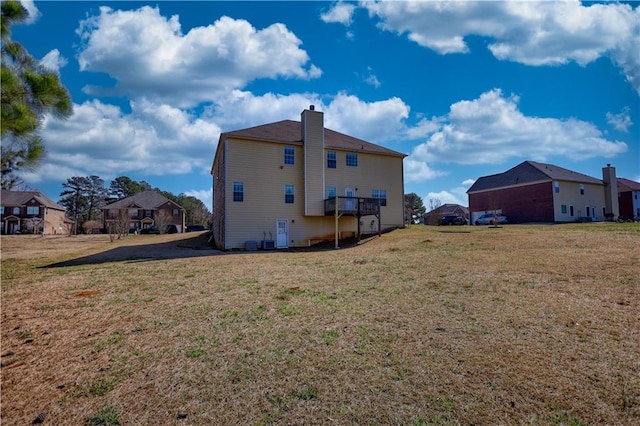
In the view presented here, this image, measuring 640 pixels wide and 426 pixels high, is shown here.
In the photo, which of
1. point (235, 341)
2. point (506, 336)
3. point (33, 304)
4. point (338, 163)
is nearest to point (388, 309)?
point (506, 336)

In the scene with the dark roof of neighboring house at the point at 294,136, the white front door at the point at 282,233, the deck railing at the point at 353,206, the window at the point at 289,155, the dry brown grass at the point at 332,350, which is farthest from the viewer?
the window at the point at 289,155

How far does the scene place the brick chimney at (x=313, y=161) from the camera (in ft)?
75.7

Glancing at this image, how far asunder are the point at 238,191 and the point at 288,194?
339cm

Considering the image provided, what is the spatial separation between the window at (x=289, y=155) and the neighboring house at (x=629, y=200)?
46.2m

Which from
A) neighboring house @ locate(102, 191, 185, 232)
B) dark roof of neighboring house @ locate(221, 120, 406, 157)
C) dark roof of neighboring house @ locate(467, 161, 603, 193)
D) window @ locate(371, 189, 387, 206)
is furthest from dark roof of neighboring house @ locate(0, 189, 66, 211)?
dark roof of neighboring house @ locate(467, 161, 603, 193)

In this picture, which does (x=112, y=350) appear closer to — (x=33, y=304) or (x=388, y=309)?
(x=33, y=304)

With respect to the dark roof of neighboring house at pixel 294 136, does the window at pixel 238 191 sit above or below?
below

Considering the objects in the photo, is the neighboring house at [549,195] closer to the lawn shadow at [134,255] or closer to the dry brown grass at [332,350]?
the dry brown grass at [332,350]

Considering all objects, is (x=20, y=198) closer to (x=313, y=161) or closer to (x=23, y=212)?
(x=23, y=212)

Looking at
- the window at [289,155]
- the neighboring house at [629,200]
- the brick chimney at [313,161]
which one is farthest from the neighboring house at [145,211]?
the neighboring house at [629,200]

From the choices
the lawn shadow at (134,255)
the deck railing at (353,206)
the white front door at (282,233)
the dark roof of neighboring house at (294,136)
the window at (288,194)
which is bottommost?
Answer: the lawn shadow at (134,255)

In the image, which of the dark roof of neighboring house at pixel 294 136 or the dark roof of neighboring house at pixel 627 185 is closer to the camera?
the dark roof of neighboring house at pixel 294 136

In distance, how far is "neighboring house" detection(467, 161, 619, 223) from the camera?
116 ft

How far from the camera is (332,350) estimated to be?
16.8 ft
